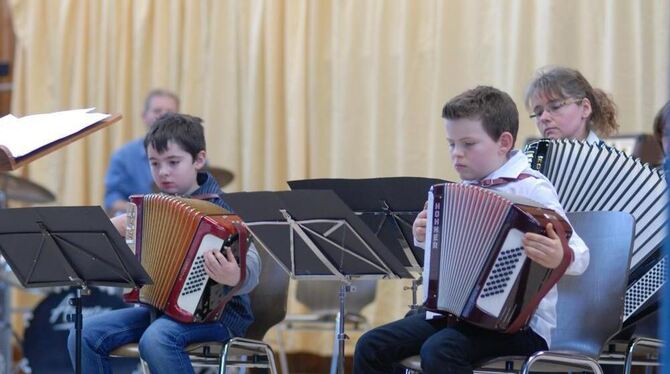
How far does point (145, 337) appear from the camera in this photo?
144 inches

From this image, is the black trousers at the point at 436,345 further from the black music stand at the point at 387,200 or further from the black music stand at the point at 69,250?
the black music stand at the point at 69,250

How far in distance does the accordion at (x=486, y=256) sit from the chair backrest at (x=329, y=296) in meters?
2.18

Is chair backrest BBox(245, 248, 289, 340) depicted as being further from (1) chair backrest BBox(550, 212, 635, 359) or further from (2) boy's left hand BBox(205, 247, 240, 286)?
(1) chair backrest BBox(550, 212, 635, 359)

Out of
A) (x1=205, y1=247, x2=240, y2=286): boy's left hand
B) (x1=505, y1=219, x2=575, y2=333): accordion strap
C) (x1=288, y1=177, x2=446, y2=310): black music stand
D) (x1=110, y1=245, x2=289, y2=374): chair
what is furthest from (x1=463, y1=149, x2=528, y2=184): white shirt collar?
(x1=110, y1=245, x2=289, y2=374): chair

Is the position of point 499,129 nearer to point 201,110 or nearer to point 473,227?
point 473,227

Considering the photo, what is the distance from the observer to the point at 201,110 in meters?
6.48

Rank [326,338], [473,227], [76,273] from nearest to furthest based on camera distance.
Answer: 1. [473,227]
2. [76,273]
3. [326,338]

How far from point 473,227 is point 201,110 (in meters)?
3.62

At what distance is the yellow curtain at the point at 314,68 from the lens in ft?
18.2

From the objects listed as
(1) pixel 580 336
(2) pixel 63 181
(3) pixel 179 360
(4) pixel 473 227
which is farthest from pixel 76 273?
(2) pixel 63 181

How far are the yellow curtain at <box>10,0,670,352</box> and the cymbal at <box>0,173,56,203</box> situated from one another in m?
0.95

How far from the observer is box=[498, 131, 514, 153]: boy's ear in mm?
3418

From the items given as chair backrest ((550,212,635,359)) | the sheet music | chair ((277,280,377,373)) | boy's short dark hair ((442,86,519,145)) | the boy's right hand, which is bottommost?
chair ((277,280,377,373))

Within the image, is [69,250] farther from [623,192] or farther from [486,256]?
[623,192]
